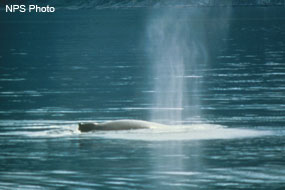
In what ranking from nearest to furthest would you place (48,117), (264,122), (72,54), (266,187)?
1. (266,187)
2. (264,122)
3. (48,117)
4. (72,54)

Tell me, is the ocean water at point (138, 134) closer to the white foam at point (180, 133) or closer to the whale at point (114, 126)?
the white foam at point (180, 133)

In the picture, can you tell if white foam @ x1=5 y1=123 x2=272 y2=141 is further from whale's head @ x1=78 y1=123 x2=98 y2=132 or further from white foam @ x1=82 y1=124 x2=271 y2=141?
whale's head @ x1=78 y1=123 x2=98 y2=132

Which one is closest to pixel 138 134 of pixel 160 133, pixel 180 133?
pixel 160 133

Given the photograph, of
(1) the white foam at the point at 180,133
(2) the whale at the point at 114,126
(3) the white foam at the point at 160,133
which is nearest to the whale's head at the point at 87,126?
(2) the whale at the point at 114,126

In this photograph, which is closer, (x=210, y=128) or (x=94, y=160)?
(x=94, y=160)

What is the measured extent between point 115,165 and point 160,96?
29.5m

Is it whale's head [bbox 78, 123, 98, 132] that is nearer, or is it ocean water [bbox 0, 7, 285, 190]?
ocean water [bbox 0, 7, 285, 190]

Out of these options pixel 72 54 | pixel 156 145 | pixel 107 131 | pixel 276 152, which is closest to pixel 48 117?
pixel 107 131

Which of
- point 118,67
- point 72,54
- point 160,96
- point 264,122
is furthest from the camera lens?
point 72,54

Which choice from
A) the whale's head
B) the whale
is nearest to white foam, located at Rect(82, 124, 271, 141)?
the whale

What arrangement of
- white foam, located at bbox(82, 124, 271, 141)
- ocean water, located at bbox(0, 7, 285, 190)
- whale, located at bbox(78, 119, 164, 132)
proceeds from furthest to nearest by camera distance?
whale, located at bbox(78, 119, 164, 132) < white foam, located at bbox(82, 124, 271, 141) < ocean water, located at bbox(0, 7, 285, 190)

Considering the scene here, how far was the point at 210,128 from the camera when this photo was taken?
159 ft

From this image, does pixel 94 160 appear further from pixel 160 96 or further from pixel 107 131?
pixel 160 96

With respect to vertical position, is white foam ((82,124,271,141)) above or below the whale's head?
below
